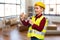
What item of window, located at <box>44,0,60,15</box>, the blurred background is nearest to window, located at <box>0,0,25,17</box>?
the blurred background

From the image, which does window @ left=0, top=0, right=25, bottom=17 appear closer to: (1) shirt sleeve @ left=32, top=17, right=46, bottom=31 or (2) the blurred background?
(2) the blurred background

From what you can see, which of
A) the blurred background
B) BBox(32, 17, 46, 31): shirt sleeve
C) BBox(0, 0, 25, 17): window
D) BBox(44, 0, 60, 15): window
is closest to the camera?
BBox(32, 17, 46, 31): shirt sleeve

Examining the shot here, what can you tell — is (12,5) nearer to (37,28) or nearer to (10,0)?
(10,0)

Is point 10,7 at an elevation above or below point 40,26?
above

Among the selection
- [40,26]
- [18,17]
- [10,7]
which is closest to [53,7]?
[18,17]

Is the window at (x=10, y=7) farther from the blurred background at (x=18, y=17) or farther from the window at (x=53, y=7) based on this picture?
the window at (x=53, y=7)

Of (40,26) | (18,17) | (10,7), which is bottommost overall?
(18,17)

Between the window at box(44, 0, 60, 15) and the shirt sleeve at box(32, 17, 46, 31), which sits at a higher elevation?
the window at box(44, 0, 60, 15)

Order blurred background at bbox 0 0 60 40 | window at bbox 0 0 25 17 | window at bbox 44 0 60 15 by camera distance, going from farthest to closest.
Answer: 1. window at bbox 44 0 60 15
2. window at bbox 0 0 25 17
3. blurred background at bbox 0 0 60 40

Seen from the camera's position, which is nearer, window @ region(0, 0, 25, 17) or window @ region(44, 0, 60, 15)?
window @ region(0, 0, 25, 17)

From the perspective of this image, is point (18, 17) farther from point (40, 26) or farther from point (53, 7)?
point (40, 26)

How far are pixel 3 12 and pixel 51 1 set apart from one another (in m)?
5.42

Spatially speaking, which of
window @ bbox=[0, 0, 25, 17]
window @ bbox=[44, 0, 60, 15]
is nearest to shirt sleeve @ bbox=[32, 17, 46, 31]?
window @ bbox=[0, 0, 25, 17]

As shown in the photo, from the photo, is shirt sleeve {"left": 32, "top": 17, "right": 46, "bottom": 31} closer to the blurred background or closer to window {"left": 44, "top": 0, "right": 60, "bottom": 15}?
the blurred background
